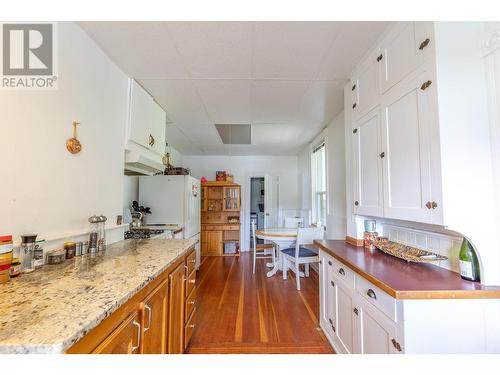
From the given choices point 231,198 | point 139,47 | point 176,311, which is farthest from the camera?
point 231,198

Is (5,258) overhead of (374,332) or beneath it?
overhead

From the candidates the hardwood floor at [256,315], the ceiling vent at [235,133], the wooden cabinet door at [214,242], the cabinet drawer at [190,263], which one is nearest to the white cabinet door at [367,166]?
the hardwood floor at [256,315]

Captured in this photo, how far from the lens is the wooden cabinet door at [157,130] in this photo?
2.56 m

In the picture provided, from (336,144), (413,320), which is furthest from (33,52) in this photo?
(336,144)

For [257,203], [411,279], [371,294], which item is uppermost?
[257,203]

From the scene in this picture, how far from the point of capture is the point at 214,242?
5.27 meters

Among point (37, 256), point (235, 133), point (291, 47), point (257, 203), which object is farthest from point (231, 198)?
point (37, 256)

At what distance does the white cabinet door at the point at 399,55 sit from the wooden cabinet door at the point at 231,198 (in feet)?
13.6

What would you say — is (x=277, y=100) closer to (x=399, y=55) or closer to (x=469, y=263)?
(x=399, y=55)

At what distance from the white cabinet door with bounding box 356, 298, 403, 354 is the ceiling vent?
2886 millimetres

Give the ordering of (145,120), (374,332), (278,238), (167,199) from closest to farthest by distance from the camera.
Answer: (374,332), (145,120), (278,238), (167,199)

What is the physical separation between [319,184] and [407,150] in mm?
2864

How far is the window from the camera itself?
4.04 meters

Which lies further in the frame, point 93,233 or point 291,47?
point 291,47
